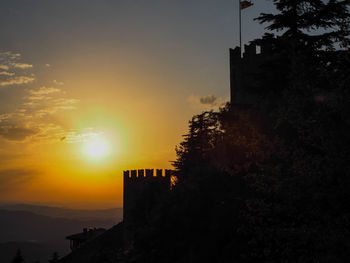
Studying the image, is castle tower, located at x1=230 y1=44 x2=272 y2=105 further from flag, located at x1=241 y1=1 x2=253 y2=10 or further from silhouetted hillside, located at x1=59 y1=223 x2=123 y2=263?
silhouetted hillside, located at x1=59 y1=223 x2=123 y2=263

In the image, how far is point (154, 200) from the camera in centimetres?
3866

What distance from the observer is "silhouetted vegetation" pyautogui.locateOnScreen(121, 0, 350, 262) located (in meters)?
11.0

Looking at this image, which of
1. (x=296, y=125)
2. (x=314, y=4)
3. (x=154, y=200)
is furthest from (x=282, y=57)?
(x=154, y=200)

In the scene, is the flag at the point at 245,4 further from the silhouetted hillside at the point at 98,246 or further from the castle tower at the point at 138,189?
the silhouetted hillside at the point at 98,246

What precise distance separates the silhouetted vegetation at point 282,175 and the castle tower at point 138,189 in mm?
7302

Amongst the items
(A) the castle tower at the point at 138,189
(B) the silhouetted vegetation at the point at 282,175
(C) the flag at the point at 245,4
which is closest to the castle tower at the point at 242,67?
(C) the flag at the point at 245,4

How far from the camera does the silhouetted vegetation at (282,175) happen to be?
11.0m

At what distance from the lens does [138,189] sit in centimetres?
4525

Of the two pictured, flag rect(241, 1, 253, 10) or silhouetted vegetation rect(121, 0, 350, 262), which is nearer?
silhouetted vegetation rect(121, 0, 350, 262)

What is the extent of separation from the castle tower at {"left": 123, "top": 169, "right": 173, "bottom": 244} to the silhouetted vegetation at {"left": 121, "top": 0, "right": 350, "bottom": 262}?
730cm

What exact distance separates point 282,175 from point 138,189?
113 feet

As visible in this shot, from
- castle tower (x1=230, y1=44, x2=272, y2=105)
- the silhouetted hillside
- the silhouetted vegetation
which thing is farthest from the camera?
the silhouetted hillside

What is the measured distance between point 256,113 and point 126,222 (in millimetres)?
26487

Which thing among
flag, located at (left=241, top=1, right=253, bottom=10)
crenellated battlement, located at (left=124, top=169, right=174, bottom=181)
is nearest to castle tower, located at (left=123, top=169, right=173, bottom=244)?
crenellated battlement, located at (left=124, top=169, right=174, bottom=181)
